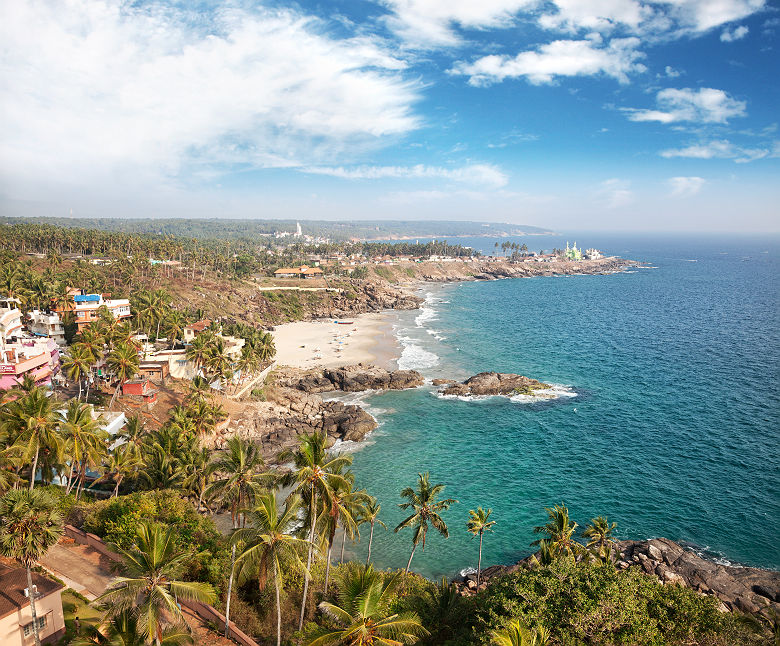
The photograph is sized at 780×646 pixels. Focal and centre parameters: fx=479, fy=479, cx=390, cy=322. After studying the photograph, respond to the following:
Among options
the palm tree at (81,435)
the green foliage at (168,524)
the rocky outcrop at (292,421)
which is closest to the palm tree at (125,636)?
the green foliage at (168,524)

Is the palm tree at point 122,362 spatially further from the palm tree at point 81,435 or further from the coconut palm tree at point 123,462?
the palm tree at point 81,435

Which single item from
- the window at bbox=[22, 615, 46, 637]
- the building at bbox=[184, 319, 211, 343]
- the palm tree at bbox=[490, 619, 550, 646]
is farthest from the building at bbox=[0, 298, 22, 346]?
the palm tree at bbox=[490, 619, 550, 646]

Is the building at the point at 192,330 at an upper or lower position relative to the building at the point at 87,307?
lower

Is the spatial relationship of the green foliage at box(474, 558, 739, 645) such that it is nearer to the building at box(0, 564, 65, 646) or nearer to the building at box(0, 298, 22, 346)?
the building at box(0, 564, 65, 646)

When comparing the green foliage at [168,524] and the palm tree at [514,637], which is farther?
the green foliage at [168,524]

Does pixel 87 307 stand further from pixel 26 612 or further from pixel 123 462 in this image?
pixel 26 612

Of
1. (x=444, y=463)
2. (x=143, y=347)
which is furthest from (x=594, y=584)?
(x=143, y=347)

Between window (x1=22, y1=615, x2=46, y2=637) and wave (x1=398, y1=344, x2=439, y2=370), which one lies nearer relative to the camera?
window (x1=22, y1=615, x2=46, y2=637)
